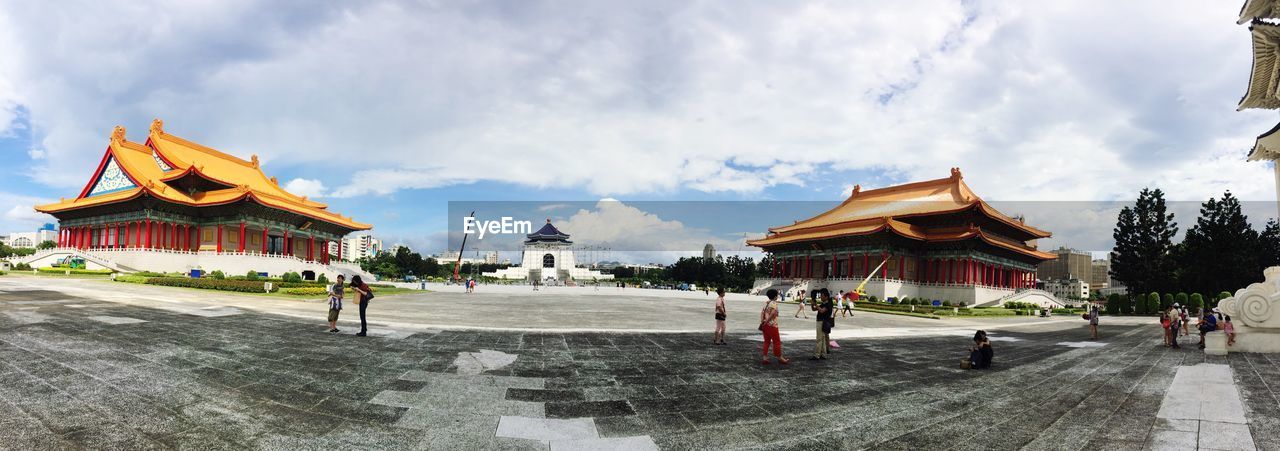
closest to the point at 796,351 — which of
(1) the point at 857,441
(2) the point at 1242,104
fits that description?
(1) the point at 857,441

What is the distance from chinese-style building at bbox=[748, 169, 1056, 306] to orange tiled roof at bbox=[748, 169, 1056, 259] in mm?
85

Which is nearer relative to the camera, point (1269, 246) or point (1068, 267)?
point (1269, 246)

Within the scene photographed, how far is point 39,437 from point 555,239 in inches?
4446

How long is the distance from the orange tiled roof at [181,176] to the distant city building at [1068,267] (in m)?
167

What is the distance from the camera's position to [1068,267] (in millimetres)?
149875

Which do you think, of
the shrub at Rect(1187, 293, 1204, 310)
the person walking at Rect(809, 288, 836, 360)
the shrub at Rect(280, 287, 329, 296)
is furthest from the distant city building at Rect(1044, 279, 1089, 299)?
the shrub at Rect(280, 287, 329, 296)

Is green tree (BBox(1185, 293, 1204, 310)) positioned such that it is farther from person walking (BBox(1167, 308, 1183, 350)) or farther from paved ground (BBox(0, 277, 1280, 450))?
paved ground (BBox(0, 277, 1280, 450))

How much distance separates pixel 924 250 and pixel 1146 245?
18.1 meters

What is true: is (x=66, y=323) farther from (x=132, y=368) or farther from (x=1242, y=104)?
(x=1242, y=104)

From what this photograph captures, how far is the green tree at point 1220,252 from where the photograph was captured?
135 ft

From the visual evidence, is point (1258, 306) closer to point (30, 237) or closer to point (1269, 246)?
point (1269, 246)

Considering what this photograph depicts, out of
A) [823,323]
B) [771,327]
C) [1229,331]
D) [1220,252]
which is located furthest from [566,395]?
[1220,252]

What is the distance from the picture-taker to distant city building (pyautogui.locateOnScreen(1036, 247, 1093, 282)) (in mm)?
149500

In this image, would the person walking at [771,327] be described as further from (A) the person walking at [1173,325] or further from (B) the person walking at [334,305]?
(A) the person walking at [1173,325]
